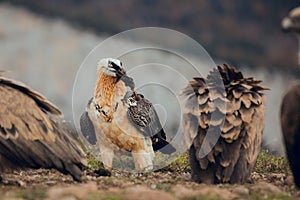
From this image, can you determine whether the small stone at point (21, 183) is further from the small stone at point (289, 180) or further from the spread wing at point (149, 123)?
the small stone at point (289, 180)

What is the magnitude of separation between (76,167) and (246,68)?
14.5 feet

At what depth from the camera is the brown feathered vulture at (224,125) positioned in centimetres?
675

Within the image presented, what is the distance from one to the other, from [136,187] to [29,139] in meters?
0.97

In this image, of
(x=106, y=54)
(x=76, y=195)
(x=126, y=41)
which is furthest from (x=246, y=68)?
(x=76, y=195)

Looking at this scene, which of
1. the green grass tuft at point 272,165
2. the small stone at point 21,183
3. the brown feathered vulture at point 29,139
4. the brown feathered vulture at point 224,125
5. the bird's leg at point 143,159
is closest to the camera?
the brown feathered vulture at point 29,139

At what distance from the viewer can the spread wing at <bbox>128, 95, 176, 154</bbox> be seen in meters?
7.31

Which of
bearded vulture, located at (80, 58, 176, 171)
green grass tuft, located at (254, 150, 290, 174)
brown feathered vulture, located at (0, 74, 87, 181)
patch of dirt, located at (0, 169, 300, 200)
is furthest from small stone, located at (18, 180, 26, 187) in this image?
green grass tuft, located at (254, 150, 290, 174)

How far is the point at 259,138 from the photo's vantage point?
698cm

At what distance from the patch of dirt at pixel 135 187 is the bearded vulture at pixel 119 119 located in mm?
230

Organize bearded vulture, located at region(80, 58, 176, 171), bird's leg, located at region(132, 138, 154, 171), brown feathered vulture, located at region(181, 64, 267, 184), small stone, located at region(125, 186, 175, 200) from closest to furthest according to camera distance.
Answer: small stone, located at region(125, 186, 175, 200) < brown feathered vulture, located at region(181, 64, 267, 184) < bearded vulture, located at region(80, 58, 176, 171) < bird's leg, located at region(132, 138, 154, 171)

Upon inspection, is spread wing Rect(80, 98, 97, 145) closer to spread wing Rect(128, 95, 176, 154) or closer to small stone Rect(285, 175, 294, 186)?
spread wing Rect(128, 95, 176, 154)

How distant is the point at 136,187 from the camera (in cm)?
636

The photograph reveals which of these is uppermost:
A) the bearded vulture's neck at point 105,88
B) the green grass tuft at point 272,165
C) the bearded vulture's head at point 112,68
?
the bearded vulture's head at point 112,68

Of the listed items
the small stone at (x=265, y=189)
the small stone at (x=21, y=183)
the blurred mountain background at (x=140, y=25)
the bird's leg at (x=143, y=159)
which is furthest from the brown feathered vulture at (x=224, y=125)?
the blurred mountain background at (x=140, y=25)
